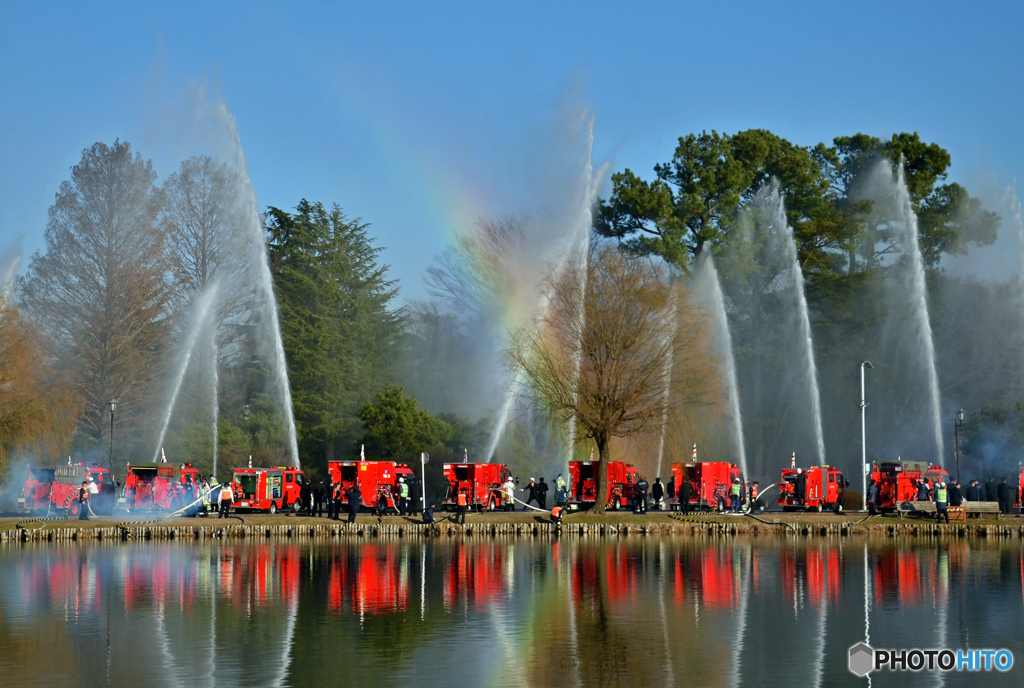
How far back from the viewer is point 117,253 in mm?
71062

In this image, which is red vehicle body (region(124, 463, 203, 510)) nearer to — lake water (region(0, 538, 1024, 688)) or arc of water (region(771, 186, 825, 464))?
lake water (region(0, 538, 1024, 688))

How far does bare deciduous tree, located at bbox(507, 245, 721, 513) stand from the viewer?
52.2m

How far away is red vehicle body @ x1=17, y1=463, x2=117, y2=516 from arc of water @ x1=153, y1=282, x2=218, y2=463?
11.8 meters

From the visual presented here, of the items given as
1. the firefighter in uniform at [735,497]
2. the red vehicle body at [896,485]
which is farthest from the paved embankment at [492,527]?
the red vehicle body at [896,485]

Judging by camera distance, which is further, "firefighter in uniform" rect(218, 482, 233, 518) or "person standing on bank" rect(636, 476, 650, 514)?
"person standing on bank" rect(636, 476, 650, 514)

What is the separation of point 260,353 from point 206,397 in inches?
325

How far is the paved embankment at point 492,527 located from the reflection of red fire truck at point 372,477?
13.3ft

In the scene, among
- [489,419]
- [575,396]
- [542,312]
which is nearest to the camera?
[575,396]

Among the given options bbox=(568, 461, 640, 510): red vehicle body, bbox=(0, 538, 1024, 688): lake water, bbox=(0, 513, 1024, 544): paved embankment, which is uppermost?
bbox=(568, 461, 640, 510): red vehicle body

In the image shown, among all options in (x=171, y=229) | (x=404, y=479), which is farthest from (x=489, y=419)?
(x=171, y=229)

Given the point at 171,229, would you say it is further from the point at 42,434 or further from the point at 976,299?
the point at 976,299

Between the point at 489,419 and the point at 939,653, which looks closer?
the point at 939,653

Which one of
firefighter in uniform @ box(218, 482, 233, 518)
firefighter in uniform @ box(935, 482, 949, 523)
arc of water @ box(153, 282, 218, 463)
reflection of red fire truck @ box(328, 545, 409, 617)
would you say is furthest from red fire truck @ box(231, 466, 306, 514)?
firefighter in uniform @ box(935, 482, 949, 523)

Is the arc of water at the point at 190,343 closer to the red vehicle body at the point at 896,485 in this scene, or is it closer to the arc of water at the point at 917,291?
the red vehicle body at the point at 896,485
